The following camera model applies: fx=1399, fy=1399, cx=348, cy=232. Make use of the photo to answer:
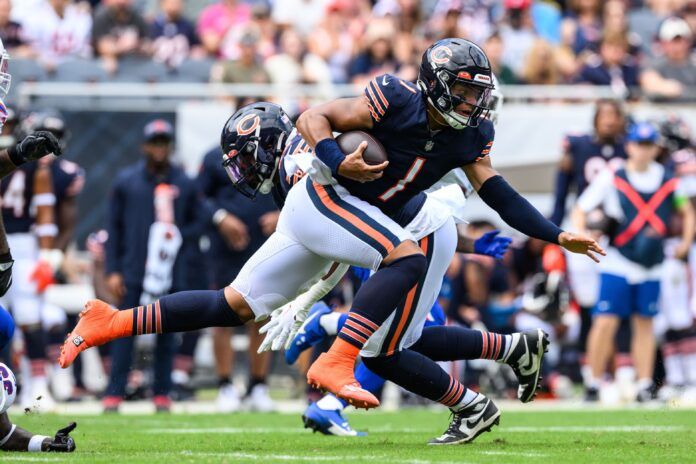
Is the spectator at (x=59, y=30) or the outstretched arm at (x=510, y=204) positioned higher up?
the spectator at (x=59, y=30)

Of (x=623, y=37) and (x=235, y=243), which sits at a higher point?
(x=623, y=37)

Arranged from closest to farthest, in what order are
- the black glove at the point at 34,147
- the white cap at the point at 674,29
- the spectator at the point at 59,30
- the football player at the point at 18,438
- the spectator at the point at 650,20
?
the black glove at the point at 34,147, the football player at the point at 18,438, the spectator at the point at 59,30, the white cap at the point at 674,29, the spectator at the point at 650,20

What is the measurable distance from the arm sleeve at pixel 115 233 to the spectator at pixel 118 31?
123 inches

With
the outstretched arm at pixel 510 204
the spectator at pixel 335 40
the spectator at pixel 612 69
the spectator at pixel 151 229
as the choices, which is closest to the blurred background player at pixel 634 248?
the spectator at pixel 612 69

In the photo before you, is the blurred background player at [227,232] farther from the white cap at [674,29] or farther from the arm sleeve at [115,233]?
the white cap at [674,29]

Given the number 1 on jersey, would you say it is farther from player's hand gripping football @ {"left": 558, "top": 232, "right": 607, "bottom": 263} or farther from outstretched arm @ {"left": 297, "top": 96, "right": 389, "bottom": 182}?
player's hand gripping football @ {"left": 558, "top": 232, "right": 607, "bottom": 263}

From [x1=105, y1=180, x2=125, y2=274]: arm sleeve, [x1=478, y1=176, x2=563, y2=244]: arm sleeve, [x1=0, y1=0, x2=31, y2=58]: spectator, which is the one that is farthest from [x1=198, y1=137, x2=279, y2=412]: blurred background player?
[x1=478, y1=176, x2=563, y2=244]: arm sleeve

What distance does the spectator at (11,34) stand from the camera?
12656 mm

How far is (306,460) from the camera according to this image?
510cm

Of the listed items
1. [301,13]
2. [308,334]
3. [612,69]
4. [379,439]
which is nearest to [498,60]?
[612,69]

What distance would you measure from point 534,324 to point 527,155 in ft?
5.32

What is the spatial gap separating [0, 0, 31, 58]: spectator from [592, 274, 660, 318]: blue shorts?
→ 225 inches

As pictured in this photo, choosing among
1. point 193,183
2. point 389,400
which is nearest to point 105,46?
point 193,183

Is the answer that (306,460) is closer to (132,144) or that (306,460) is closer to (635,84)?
(132,144)
